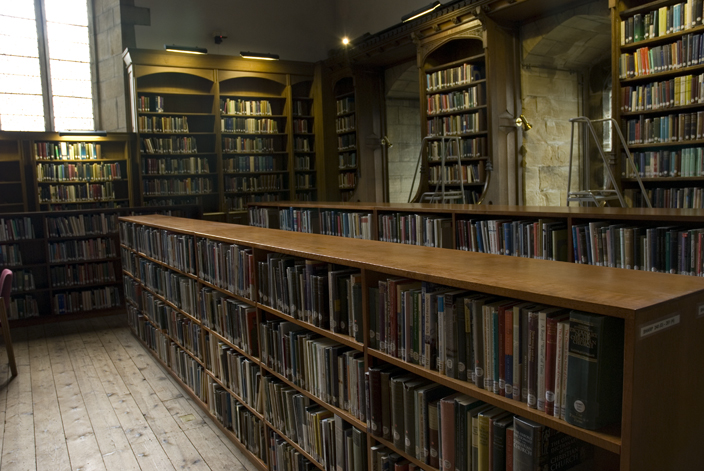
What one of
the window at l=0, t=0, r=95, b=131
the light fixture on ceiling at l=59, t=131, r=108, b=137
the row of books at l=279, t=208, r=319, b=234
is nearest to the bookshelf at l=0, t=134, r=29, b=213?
the light fixture on ceiling at l=59, t=131, r=108, b=137

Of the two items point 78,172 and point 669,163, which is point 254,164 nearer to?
point 78,172

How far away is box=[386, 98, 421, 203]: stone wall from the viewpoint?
9.20 m

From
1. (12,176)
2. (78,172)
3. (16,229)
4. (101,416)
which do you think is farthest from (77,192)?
(101,416)

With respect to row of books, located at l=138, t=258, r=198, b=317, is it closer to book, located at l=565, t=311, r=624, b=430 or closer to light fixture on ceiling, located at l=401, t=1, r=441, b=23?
book, located at l=565, t=311, r=624, b=430

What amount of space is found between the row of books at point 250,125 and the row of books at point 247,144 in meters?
0.16

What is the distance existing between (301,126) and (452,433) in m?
8.28

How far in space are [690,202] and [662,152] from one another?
0.53 meters

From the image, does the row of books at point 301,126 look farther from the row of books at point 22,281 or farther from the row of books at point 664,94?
the row of books at point 664,94

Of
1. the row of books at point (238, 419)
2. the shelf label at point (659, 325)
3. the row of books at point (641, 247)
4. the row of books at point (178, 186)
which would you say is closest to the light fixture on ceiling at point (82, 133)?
the row of books at point (178, 186)

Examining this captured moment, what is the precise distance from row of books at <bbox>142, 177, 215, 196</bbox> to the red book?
7.71 metres

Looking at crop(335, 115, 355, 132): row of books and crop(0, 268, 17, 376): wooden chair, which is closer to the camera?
crop(0, 268, 17, 376): wooden chair

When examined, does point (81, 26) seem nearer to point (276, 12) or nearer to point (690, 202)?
point (276, 12)

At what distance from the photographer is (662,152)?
502cm

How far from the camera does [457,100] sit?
6.86 m
